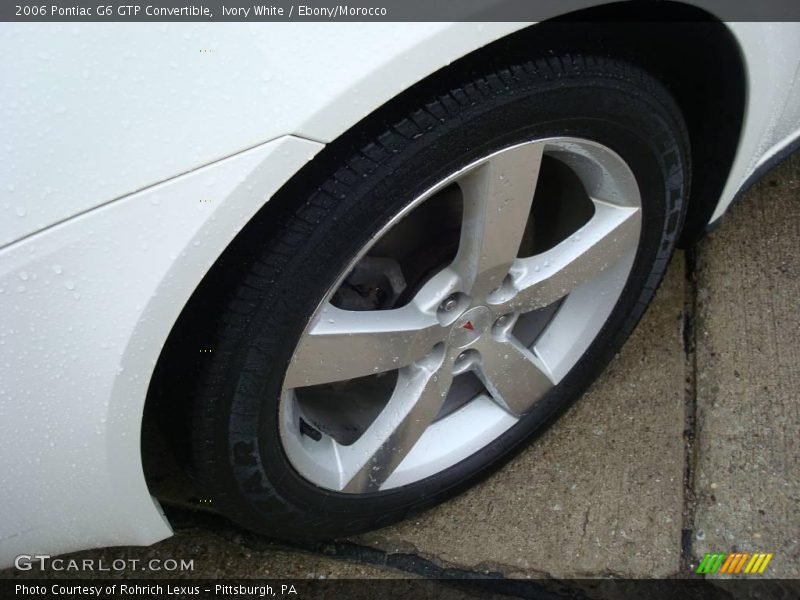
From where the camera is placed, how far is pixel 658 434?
2.00 m

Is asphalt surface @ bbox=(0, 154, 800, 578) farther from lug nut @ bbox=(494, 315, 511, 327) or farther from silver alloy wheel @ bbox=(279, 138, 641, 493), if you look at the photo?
lug nut @ bbox=(494, 315, 511, 327)

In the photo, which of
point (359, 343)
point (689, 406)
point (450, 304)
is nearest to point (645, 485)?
point (689, 406)

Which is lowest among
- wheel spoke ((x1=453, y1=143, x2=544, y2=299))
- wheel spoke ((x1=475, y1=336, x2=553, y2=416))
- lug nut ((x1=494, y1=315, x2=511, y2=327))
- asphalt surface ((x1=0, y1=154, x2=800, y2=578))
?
asphalt surface ((x1=0, y1=154, x2=800, y2=578))

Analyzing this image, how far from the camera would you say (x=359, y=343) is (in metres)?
1.43

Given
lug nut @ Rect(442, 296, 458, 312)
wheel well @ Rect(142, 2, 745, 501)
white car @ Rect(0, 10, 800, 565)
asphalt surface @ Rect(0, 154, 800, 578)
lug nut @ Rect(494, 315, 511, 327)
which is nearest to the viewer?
white car @ Rect(0, 10, 800, 565)

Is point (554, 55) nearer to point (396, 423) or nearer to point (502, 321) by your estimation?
point (502, 321)

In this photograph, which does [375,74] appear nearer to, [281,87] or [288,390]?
[281,87]

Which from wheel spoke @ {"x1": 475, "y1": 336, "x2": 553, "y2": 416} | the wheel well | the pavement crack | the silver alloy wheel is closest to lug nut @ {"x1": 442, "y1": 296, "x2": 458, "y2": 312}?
the silver alloy wheel

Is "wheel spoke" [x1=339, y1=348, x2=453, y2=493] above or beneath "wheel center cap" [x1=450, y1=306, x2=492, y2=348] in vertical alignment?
beneath

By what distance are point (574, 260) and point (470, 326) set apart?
9.7 inches

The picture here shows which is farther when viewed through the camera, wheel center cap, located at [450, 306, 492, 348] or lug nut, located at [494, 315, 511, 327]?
lug nut, located at [494, 315, 511, 327]

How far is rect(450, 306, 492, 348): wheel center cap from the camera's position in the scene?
61.6 inches

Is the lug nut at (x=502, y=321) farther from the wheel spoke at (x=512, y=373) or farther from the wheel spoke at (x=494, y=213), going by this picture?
the wheel spoke at (x=494, y=213)

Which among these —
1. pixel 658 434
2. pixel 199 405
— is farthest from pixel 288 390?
pixel 658 434
